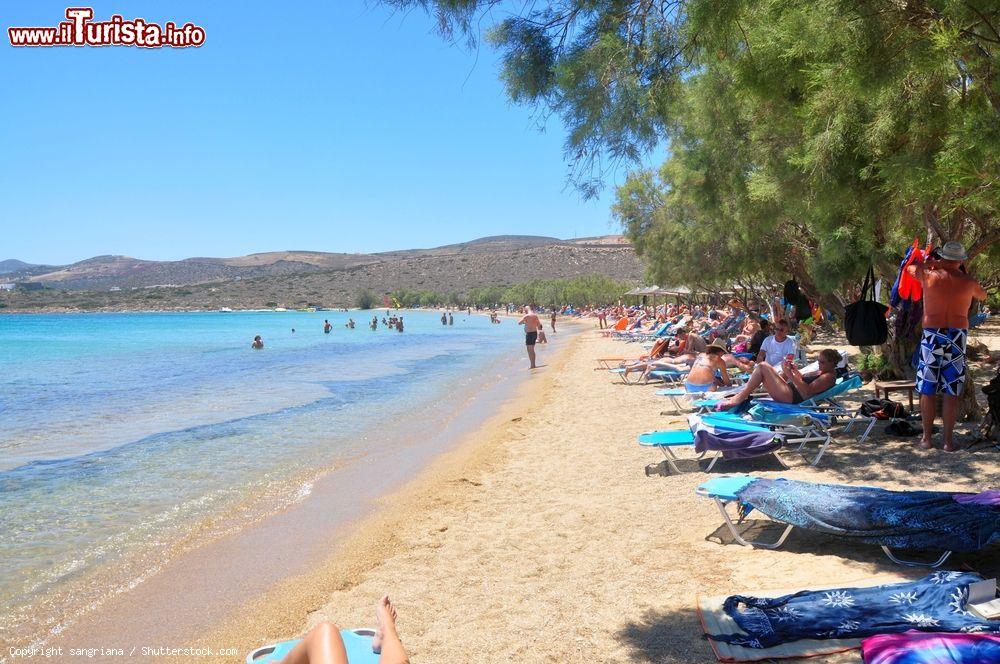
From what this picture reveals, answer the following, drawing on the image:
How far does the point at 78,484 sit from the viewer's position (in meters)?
7.46

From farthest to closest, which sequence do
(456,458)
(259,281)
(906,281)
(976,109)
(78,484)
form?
(259,281) → (456,458) → (78,484) → (906,281) → (976,109)

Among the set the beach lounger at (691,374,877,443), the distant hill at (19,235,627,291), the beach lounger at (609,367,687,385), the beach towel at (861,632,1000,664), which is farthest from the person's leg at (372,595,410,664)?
the distant hill at (19,235,627,291)

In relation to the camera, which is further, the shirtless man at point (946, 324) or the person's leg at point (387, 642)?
the shirtless man at point (946, 324)

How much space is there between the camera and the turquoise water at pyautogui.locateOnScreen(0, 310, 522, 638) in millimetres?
5234

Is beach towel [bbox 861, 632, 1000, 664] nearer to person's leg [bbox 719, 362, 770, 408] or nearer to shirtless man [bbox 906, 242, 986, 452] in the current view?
shirtless man [bbox 906, 242, 986, 452]

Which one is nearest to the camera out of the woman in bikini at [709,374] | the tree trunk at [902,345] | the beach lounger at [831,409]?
the beach lounger at [831,409]

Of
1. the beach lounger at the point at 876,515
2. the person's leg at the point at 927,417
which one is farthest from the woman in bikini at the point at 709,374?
the beach lounger at the point at 876,515

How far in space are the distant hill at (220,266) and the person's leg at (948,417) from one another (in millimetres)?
128382

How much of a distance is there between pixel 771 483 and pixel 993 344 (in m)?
13.6

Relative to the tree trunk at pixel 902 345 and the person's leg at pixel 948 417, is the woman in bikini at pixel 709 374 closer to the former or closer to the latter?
the tree trunk at pixel 902 345

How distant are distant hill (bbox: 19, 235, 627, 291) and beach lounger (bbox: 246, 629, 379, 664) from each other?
131272mm

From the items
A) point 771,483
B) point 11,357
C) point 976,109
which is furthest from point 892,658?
point 11,357

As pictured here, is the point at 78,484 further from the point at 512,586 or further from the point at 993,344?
the point at 993,344

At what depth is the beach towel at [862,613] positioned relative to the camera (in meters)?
2.94
